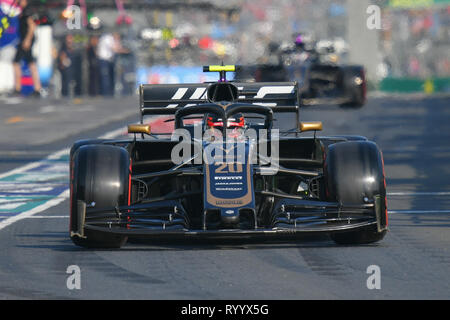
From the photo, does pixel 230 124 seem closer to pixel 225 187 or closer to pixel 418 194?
pixel 225 187

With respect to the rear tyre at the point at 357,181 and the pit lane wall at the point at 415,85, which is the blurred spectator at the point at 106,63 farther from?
the rear tyre at the point at 357,181

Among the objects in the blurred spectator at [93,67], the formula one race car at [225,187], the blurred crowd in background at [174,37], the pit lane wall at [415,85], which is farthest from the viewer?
the pit lane wall at [415,85]

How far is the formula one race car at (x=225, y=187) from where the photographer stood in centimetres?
1033

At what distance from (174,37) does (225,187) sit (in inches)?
2218

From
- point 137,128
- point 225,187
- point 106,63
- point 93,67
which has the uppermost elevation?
point 106,63

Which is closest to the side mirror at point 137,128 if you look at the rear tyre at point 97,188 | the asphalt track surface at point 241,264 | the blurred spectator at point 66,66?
the rear tyre at point 97,188

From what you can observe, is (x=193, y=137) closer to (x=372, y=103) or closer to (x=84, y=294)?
(x=84, y=294)

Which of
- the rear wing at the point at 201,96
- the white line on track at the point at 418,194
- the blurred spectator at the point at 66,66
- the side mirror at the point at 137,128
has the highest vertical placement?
the blurred spectator at the point at 66,66

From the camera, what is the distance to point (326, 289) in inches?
339

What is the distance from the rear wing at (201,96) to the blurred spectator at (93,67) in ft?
114

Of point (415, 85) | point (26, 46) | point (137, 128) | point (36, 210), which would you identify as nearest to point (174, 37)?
point (415, 85)

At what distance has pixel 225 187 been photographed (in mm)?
10406

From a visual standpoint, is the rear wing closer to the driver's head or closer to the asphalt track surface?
the driver's head

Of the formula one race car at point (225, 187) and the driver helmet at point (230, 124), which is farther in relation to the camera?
the driver helmet at point (230, 124)
